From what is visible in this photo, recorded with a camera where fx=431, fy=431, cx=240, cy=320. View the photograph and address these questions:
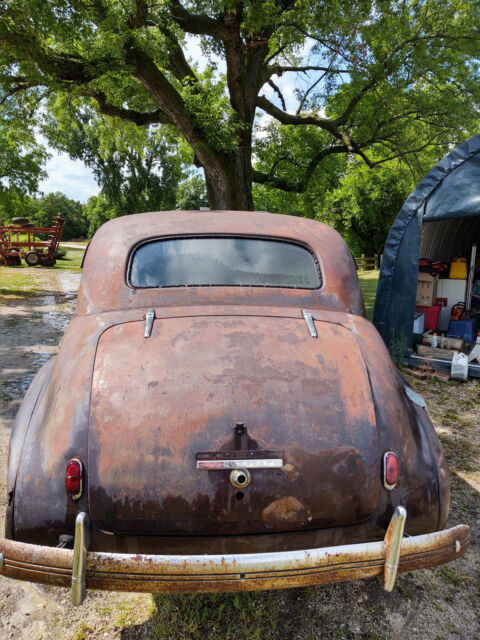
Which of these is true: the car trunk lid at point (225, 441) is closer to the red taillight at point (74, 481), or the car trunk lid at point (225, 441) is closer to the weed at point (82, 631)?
the red taillight at point (74, 481)

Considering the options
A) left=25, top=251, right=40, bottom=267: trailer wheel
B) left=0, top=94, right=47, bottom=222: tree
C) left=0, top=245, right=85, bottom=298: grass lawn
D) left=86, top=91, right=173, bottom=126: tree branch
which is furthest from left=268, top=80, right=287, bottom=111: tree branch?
left=25, top=251, right=40, bottom=267: trailer wheel

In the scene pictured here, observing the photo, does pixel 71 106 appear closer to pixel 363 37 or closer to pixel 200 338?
pixel 363 37

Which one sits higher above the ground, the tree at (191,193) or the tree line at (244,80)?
the tree at (191,193)

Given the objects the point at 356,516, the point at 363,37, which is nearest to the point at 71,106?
the point at 363,37

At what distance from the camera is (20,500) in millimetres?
1841

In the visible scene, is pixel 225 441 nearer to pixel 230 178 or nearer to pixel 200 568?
pixel 200 568

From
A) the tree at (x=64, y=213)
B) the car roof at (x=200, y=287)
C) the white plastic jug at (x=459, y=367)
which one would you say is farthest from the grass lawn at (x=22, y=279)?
the tree at (x=64, y=213)

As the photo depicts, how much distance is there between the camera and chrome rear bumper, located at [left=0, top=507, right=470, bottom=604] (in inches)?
63.3

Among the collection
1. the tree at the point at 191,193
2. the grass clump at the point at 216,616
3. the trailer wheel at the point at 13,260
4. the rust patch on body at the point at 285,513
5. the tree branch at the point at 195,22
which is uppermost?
the tree at the point at 191,193

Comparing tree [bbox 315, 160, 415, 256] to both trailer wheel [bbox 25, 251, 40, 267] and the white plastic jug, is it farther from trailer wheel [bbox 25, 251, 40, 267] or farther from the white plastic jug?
the white plastic jug

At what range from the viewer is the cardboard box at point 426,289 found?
730cm

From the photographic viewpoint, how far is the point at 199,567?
1607 millimetres

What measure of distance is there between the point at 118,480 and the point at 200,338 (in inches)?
29.2

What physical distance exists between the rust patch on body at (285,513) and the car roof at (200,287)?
1.12 meters
